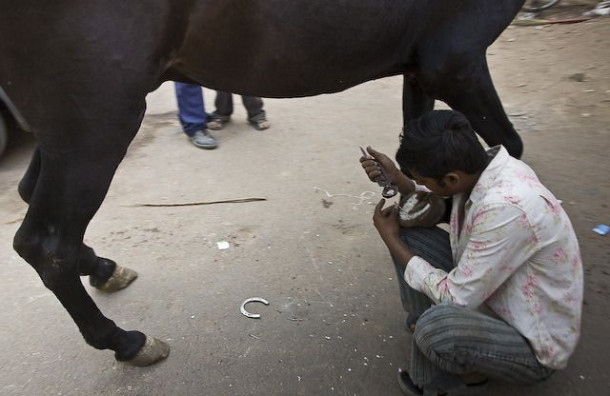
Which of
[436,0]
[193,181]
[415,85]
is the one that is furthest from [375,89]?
[436,0]

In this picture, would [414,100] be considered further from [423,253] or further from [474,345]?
[474,345]

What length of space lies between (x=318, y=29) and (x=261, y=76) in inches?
9.3

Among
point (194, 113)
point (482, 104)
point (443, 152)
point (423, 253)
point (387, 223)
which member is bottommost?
point (194, 113)

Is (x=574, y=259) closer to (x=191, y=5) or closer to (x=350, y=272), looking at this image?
(x=350, y=272)

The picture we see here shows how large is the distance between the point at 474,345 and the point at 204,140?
280 centimetres

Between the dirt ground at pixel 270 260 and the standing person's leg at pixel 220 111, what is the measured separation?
13 centimetres

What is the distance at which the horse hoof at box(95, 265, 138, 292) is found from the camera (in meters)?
2.31

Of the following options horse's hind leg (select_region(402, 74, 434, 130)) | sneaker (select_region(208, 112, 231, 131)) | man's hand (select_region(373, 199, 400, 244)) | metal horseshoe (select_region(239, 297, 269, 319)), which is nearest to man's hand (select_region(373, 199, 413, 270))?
man's hand (select_region(373, 199, 400, 244))

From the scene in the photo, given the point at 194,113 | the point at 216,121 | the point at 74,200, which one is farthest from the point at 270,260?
the point at 216,121

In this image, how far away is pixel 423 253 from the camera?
5.95 feet

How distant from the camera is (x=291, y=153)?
373cm

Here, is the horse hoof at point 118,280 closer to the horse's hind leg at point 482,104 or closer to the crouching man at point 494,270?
the crouching man at point 494,270

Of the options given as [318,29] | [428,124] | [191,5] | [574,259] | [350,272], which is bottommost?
[350,272]

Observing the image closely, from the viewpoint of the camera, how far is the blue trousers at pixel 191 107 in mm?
3846
